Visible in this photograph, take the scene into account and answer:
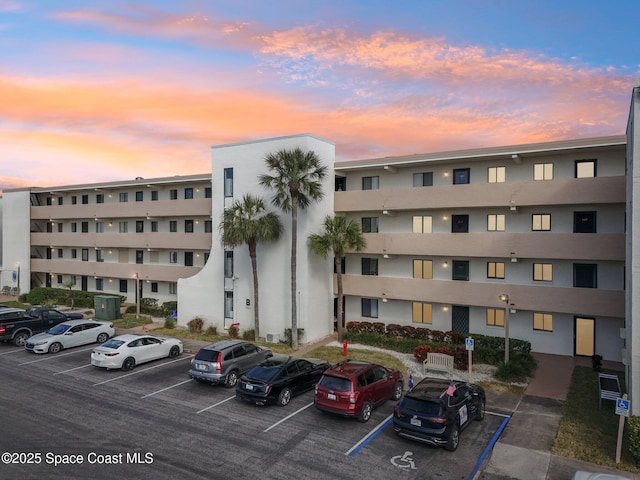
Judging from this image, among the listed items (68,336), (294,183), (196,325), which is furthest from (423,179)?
(68,336)

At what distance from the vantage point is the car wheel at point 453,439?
1307 centimetres

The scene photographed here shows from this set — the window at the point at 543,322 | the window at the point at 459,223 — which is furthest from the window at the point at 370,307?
the window at the point at 543,322

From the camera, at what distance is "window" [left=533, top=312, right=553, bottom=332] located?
976 inches

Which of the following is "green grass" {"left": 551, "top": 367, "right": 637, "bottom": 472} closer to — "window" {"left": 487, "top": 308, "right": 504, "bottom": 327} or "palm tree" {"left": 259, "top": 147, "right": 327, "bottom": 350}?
"window" {"left": 487, "top": 308, "right": 504, "bottom": 327}

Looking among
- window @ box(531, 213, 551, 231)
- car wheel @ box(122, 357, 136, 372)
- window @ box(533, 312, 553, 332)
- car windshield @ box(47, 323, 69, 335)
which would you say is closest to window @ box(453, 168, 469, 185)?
window @ box(531, 213, 551, 231)

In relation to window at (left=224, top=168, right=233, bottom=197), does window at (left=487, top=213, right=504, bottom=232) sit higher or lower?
lower

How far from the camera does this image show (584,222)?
23703mm

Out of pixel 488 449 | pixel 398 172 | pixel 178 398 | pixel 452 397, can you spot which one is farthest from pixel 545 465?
pixel 398 172

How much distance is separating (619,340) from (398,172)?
1570 centimetres

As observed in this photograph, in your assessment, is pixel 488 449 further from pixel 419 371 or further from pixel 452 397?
pixel 419 371

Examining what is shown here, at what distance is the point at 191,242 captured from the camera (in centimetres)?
3650

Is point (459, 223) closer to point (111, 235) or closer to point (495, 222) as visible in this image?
point (495, 222)

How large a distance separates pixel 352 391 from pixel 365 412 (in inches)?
44.0

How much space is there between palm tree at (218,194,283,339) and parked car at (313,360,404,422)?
12360 mm
